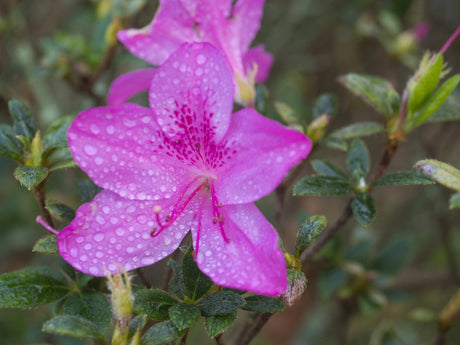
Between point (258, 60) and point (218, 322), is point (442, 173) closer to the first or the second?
point (218, 322)

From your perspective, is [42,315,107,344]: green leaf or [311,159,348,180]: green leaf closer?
[42,315,107,344]: green leaf

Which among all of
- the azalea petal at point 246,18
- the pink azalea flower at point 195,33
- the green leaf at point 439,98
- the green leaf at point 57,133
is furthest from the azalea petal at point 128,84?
the green leaf at point 439,98

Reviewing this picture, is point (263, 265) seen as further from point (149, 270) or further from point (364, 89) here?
point (149, 270)

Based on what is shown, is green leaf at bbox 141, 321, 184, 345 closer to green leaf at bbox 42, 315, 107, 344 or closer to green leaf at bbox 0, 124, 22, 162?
green leaf at bbox 42, 315, 107, 344

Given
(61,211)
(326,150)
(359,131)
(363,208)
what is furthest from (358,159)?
(326,150)

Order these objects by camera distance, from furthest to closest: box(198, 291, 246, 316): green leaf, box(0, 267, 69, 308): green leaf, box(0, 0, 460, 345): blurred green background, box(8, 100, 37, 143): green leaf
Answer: box(0, 0, 460, 345): blurred green background < box(8, 100, 37, 143): green leaf < box(0, 267, 69, 308): green leaf < box(198, 291, 246, 316): green leaf

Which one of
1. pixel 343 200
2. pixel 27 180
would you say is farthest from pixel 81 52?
pixel 343 200

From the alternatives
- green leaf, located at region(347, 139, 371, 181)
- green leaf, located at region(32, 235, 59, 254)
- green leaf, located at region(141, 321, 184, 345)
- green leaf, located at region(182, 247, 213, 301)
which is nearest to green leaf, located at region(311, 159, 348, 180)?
green leaf, located at region(347, 139, 371, 181)
